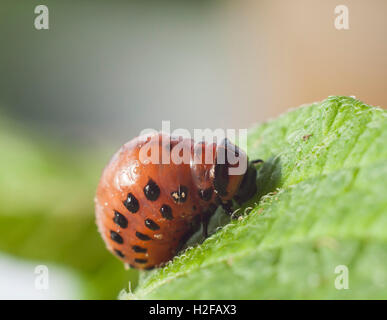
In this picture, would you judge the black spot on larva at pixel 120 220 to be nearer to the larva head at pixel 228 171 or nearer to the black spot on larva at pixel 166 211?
the black spot on larva at pixel 166 211

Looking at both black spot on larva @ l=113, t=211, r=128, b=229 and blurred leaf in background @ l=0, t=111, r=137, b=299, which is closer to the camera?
black spot on larva @ l=113, t=211, r=128, b=229

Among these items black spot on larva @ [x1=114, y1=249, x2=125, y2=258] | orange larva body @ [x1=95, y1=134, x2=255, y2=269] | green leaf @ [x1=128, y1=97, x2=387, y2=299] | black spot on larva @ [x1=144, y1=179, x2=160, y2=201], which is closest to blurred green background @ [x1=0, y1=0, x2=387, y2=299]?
black spot on larva @ [x1=114, y1=249, x2=125, y2=258]

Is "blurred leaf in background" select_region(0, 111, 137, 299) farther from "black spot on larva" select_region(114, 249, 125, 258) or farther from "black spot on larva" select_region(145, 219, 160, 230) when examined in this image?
"black spot on larva" select_region(145, 219, 160, 230)

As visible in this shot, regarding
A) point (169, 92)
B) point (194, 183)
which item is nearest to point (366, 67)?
point (169, 92)

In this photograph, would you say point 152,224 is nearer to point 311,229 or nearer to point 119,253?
point 119,253

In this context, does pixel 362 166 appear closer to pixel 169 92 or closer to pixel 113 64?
pixel 169 92

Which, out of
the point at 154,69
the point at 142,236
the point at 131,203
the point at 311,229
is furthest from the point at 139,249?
the point at 154,69
